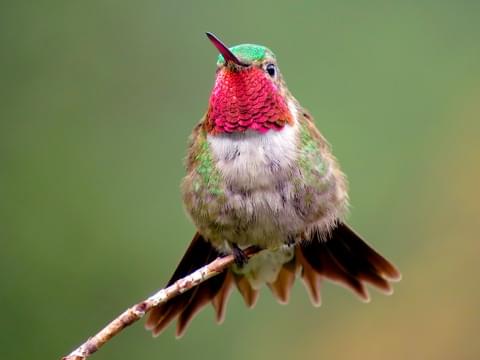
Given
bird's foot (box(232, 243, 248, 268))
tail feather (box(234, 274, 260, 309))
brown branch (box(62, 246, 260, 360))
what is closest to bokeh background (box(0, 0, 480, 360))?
tail feather (box(234, 274, 260, 309))

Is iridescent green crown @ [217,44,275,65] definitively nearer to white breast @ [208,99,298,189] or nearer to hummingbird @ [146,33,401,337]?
hummingbird @ [146,33,401,337]

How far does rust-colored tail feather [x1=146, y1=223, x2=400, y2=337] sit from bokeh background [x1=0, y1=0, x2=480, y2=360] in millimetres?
831

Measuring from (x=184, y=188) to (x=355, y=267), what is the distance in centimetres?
89

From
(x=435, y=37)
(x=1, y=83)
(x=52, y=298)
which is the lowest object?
(x=52, y=298)

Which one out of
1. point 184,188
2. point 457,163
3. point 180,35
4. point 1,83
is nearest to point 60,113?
point 1,83

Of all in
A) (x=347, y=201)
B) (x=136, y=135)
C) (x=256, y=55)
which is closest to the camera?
(x=256, y=55)

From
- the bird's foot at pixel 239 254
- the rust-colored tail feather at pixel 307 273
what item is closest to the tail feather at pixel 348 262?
the rust-colored tail feather at pixel 307 273

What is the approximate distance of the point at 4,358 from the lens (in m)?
5.29

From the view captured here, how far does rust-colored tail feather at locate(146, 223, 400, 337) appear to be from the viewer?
400 centimetres

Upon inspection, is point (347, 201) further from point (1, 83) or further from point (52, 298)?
point (1, 83)

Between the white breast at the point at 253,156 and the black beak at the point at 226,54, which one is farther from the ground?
the black beak at the point at 226,54

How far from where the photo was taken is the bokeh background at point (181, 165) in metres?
5.19

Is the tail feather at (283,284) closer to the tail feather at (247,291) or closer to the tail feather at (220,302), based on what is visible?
the tail feather at (247,291)

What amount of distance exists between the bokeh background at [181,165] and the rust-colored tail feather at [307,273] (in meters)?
0.83
